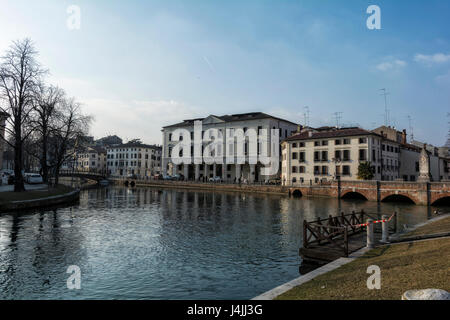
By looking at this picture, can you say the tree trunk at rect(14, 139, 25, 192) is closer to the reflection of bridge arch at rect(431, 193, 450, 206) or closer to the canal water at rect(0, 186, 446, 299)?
the canal water at rect(0, 186, 446, 299)

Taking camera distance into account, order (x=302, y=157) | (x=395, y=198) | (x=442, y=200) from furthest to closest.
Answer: (x=302, y=157) → (x=395, y=198) → (x=442, y=200)

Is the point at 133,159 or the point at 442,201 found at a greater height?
the point at 133,159

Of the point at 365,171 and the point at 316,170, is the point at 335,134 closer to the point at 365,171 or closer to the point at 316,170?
the point at 316,170

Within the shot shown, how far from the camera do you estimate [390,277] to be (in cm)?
896

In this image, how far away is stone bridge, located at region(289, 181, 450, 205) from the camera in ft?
135

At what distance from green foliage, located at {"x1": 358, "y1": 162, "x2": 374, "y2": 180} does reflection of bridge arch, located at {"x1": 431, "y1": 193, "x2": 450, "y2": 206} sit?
36.1 ft

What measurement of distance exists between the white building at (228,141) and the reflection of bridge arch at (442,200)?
37065mm

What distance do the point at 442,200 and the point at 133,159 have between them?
4143 inches

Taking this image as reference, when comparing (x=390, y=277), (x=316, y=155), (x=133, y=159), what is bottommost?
(x=390, y=277)

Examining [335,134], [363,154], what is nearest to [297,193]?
[363,154]

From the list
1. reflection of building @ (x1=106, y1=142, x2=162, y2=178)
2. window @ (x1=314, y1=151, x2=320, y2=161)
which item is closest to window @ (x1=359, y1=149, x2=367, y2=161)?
window @ (x1=314, y1=151, x2=320, y2=161)

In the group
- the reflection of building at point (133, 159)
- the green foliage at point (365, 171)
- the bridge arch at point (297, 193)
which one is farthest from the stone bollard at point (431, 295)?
the reflection of building at point (133, 159)

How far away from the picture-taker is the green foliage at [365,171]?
2050 inches

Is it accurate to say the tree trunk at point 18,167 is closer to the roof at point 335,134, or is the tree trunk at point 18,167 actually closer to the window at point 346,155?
the roof at point 335,134
